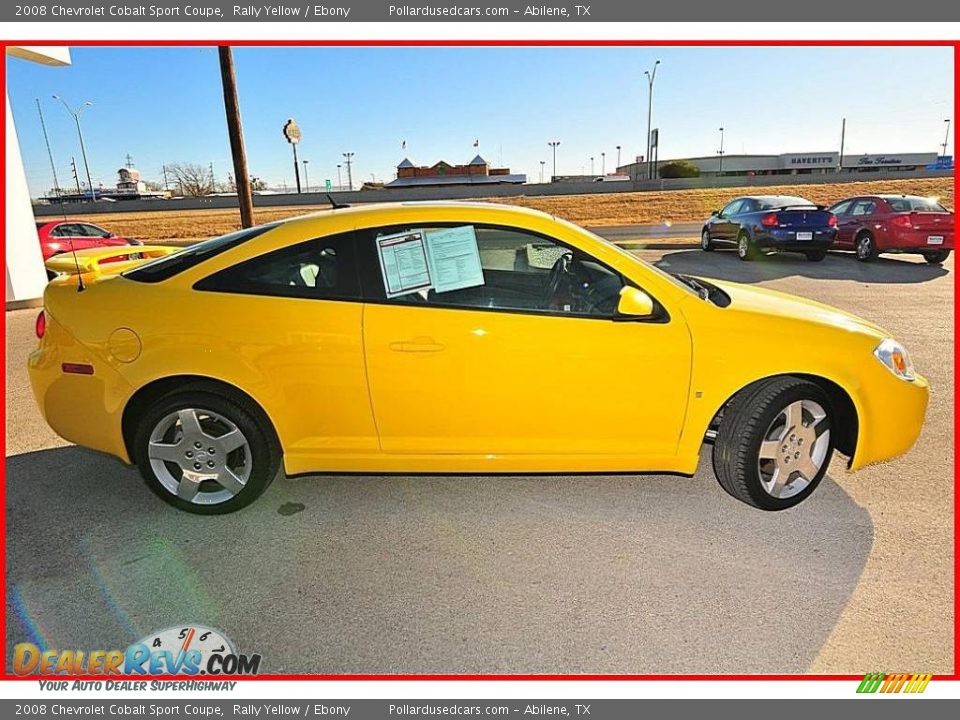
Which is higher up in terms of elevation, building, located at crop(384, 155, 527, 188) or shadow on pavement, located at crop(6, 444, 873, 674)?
building, located at crop(384, 155, 527, 188)

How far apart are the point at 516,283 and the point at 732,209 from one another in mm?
12731

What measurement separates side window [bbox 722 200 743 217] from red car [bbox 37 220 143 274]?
14.2 metres

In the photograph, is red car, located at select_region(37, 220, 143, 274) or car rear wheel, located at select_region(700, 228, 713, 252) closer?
red car, located at select_region(37, 220, 143, 274)

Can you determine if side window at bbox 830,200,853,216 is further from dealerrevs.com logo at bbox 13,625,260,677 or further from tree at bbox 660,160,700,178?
tree at bbox 660,160,700,178

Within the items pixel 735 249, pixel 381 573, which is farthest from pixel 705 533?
pixel 735 249

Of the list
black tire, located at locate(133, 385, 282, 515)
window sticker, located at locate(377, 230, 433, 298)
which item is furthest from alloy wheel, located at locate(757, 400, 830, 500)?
black tire, located at locate(133, 385, 282, 515)

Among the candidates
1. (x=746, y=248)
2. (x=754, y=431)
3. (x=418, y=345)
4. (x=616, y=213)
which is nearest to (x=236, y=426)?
(x=418, y=345)

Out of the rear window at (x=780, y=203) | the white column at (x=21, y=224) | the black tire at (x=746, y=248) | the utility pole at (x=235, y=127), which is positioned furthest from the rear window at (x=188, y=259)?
the rear window at (x=780, y=203)

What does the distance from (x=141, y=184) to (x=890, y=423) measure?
108555 mm

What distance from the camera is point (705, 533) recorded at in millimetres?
3076

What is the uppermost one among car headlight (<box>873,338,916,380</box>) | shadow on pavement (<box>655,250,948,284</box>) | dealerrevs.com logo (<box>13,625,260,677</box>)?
car headlight (<box>873,338,916,380</box>)

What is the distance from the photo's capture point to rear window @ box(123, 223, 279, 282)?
3199mm

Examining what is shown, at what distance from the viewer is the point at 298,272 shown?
10.2 ft

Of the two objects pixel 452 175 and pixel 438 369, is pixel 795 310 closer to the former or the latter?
pixel 438 369
